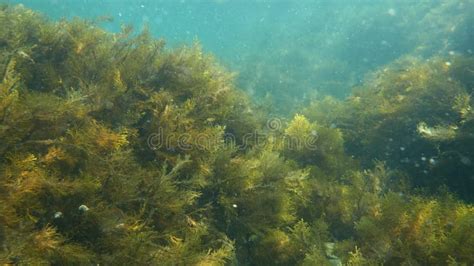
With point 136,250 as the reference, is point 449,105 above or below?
above

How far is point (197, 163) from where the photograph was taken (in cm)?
425

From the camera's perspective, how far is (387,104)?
289 inches

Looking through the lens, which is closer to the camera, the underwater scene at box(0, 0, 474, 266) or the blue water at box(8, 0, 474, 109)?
the underwater scene at box(0, 0, 474, 266)

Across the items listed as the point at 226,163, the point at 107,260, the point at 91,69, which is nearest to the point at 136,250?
the point at 107,260

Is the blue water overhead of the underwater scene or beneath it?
overhead

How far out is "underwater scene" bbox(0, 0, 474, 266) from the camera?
3.05m

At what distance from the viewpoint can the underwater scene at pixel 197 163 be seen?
3047 mm

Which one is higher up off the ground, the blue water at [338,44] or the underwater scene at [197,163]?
the blue water at [338,44]

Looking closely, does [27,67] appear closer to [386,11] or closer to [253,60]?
[253,60]

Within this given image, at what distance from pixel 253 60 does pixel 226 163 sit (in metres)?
17.2

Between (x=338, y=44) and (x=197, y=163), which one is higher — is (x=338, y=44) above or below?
above

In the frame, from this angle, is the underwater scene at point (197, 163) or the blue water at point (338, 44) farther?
the blue water at point (338, 44)

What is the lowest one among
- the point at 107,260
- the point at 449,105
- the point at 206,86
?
the point at 107,260

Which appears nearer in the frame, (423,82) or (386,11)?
(423,82)
